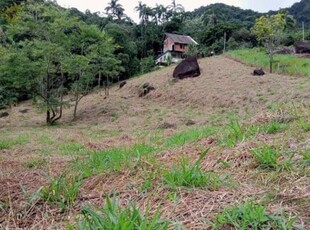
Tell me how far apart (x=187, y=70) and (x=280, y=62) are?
6.29m

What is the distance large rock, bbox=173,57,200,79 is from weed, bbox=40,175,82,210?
21600 mm

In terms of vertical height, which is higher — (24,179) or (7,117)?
(24,179)

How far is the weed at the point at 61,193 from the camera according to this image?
1.84 metres

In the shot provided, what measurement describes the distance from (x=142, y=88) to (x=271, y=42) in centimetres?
926

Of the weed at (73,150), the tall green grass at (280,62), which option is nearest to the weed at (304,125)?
the weed at (73,150)

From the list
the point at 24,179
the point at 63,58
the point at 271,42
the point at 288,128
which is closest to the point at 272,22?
the point at 271,42

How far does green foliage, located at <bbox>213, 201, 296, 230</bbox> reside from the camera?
139cm

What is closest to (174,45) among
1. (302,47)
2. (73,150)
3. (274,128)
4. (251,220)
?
(302,47)

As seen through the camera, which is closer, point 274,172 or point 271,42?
point 274,172

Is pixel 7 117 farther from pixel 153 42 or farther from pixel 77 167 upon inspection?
pixel 153 42

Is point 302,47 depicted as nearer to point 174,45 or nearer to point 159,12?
point 174,45

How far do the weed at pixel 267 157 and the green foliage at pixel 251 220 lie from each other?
0.70 metres

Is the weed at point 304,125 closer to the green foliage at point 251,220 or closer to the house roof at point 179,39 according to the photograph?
the green foliage at point 251,220

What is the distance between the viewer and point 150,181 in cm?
200
